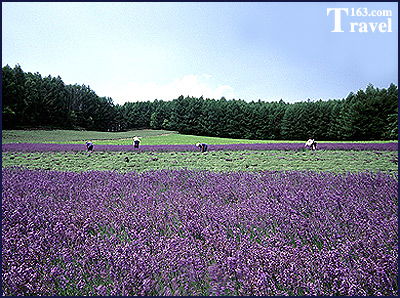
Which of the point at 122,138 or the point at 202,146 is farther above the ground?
the point at 122,138

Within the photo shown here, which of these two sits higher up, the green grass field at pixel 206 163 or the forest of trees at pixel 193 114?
the forest of trees at pixel 193 114

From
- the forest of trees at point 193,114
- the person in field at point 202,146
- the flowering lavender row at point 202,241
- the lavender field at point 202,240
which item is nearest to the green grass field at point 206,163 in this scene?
the forest of trees at point 193,114

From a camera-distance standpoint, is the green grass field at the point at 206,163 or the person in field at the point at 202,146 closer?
the green grass field at the point at 206,163

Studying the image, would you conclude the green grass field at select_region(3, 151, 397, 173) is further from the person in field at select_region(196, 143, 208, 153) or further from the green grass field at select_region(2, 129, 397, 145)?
the person in field at select_region(196, 143, 208, 153)

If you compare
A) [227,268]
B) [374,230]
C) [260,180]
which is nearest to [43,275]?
[227,268]

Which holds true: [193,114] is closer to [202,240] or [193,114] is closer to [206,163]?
[206,163]

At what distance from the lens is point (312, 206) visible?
277 cm

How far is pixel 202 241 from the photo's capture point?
6.52 feet

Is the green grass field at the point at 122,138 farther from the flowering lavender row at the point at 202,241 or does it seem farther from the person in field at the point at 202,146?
the flowering lavender row at the point at 202,241

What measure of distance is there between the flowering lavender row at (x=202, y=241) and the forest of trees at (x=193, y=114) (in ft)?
16.3

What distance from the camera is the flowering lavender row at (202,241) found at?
4.74 feet

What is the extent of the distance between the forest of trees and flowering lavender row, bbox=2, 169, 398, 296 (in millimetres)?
4971

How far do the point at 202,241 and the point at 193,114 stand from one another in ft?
29.0

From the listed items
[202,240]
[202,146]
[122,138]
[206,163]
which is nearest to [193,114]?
[202,146]
